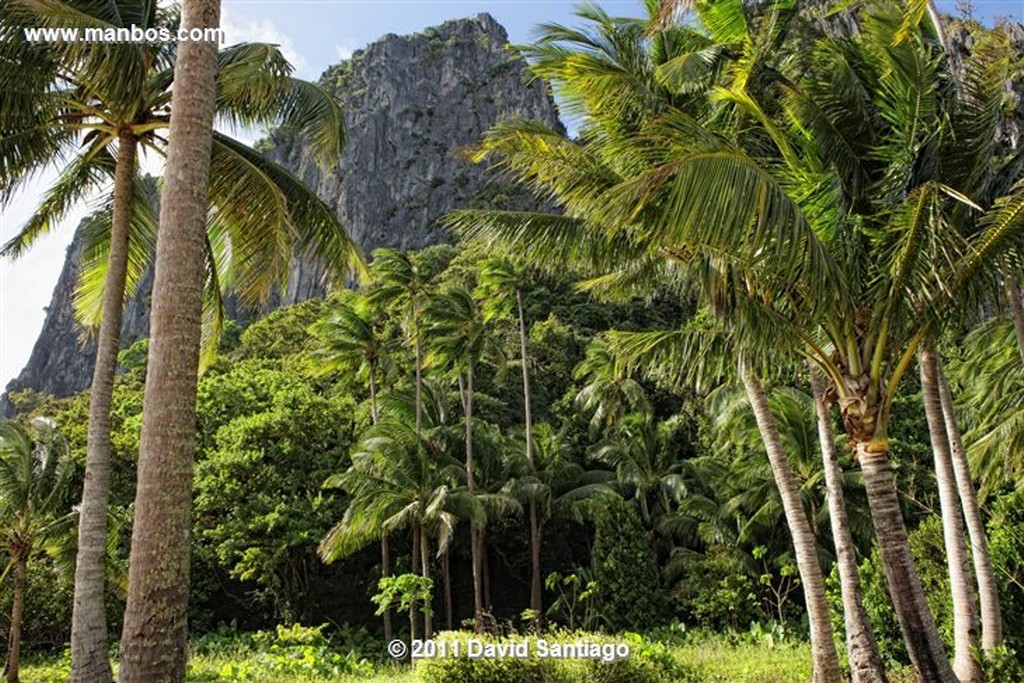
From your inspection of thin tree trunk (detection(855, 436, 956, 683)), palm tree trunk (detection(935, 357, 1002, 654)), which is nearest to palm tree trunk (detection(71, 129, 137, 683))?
thin tree trunk (detection(855, 436, 956, 683))

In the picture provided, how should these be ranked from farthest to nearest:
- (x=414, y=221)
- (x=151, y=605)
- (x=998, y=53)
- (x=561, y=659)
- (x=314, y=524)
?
(x=414, y=221) → (x=314, y=524) → (x=561, y=659) → (x=998, y=53) → (x=151, y=605)

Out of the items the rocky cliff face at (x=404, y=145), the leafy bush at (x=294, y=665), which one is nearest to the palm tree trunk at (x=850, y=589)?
the leafy bush at (x=294, y=665)

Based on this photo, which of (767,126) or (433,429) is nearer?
(767,126)

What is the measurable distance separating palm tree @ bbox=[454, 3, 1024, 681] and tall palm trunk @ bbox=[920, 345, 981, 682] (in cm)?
98

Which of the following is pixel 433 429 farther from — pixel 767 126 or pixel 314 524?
pixel 767 126

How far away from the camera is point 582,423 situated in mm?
26953

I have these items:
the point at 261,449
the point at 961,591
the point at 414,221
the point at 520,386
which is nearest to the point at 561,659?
the point at 961,591

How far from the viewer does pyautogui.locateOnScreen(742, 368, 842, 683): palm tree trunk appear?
27.0 ft

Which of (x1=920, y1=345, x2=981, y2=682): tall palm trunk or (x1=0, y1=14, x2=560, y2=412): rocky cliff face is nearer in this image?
(x1=920, y1=345, x2=981, y2=682): tall palm trunk

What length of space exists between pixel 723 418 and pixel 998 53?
38.3 ft

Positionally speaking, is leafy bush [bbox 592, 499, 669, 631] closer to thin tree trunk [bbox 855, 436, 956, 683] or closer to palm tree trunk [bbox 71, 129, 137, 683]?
thin tree trunk [bbox 855, 436, 956, 683]

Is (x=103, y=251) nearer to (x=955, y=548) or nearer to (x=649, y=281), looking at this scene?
(x=649, y=281)

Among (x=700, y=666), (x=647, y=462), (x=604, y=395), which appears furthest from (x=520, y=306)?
(x=700, y=666)

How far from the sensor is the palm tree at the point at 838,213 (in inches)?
213
